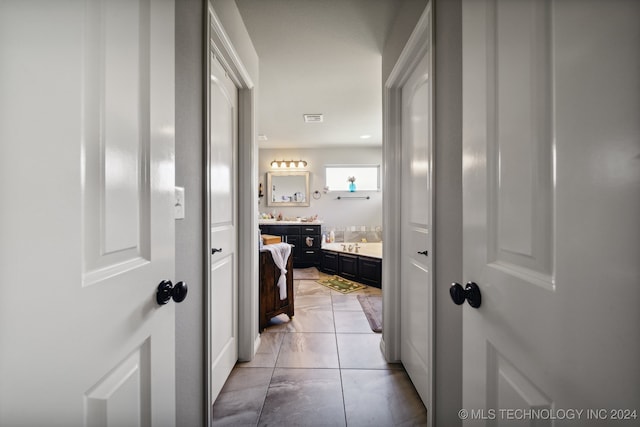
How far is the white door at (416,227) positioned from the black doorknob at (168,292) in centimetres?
116

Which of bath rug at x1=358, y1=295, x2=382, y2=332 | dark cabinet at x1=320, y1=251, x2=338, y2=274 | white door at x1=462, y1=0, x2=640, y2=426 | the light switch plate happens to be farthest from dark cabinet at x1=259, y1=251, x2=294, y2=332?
dark cabinet at x1=320, y1=251, x2=338, y2=274

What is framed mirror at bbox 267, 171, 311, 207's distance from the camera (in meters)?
6.06

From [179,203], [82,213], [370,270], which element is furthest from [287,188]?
[82,213]

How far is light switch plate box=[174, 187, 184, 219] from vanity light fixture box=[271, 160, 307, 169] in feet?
16.8

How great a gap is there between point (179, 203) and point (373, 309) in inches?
102

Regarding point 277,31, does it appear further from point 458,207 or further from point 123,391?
point 123,391

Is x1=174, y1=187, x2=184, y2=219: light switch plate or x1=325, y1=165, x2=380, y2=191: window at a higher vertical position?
x1=325, y1=165, x2=380, y2=191: window

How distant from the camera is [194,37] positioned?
1.17 meters

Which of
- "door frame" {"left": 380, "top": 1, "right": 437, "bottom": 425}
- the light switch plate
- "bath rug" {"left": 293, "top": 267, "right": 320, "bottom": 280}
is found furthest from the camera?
"bath rug" {"left": 293, "top": 267, "right": 320, "bottom": 280}

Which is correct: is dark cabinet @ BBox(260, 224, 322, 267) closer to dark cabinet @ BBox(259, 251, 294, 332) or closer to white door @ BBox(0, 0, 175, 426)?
dark cabinet @ BBox(259, 251, 294, 332)

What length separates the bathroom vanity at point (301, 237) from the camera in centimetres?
543

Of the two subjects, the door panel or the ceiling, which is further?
the ceiling

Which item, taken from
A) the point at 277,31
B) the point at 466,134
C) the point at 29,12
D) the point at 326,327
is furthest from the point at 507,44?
the point at 326,327

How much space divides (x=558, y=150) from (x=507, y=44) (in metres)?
0.28
